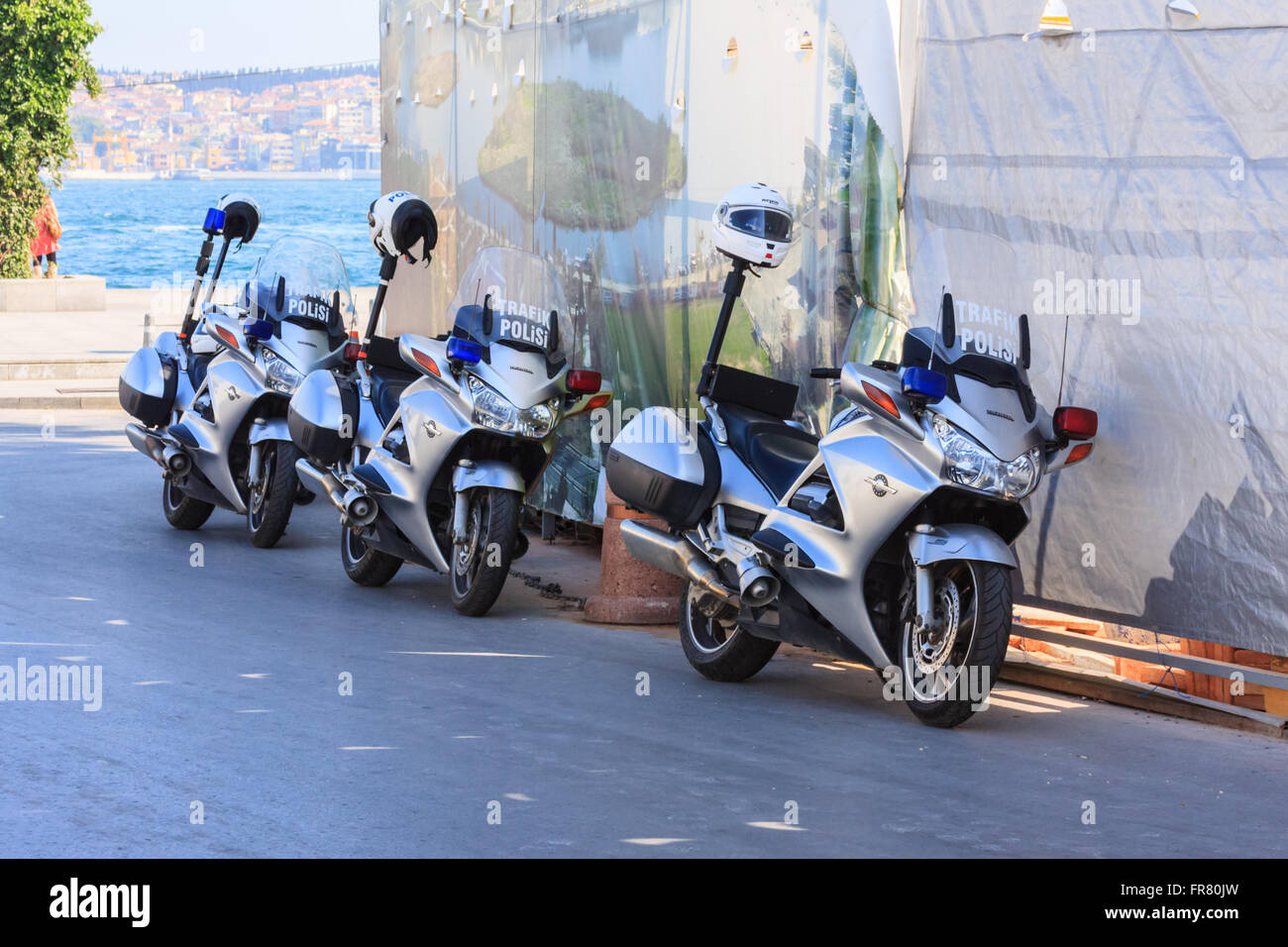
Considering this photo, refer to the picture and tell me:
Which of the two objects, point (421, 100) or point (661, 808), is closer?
point (661, 808)

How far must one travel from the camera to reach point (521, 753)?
5.91m

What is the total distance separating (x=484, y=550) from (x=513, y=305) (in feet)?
3.90

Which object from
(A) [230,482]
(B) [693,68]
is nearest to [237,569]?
(A) [230,482]

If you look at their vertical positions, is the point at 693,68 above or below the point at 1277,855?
above

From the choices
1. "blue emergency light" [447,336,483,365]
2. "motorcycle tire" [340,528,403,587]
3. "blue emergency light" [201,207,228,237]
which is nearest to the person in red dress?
"blue emergency light" [201,207,228,237]

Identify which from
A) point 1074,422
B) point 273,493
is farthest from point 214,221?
point 1074,422

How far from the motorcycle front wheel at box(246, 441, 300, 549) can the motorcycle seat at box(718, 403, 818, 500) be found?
3454 mm

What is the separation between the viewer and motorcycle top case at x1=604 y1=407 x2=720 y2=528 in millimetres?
7152

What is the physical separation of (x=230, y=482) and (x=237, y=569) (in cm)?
97

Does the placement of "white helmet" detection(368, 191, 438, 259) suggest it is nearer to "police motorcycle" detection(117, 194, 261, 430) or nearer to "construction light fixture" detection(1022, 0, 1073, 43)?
"police motorcycle" detection(117, 194, 261, 430)

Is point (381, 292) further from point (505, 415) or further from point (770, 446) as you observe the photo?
point (770, 446)

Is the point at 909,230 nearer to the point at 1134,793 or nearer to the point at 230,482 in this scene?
the point at 1134,793

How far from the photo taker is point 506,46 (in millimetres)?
11656

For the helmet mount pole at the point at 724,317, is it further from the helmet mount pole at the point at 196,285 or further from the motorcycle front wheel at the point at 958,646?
the helmet mount pole at the point at 196,285
